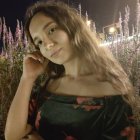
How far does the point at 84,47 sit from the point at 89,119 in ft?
1.51

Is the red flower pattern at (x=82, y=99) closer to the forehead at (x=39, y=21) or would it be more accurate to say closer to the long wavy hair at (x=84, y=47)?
the long wavy hair at (x=84, y=47)

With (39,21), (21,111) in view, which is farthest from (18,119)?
(39,21)

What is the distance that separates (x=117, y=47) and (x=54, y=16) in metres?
1.01

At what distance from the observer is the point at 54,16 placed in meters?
1.97

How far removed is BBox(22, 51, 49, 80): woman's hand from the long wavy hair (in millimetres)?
69

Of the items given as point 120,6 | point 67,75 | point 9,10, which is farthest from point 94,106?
point 9,10

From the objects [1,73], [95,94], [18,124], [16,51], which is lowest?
[18,124]

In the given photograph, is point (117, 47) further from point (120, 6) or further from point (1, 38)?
point (120, 6)

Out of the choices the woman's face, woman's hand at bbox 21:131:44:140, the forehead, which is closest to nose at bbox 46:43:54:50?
the woman's face

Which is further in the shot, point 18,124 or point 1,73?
point 1,73

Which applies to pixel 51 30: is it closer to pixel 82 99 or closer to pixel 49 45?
pixel 49 45

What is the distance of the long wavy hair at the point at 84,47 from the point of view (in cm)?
194

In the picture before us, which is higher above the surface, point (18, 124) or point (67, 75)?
point (67, 75)

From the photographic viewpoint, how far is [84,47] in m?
2.04
